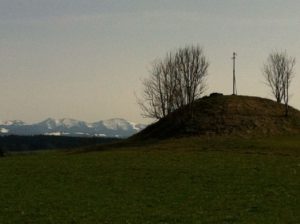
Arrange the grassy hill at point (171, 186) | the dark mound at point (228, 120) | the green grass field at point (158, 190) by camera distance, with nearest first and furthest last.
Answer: the green grass field at point (158, 190) → the grassy hill at point (171, 186) → the dark mound at point (228, 120)

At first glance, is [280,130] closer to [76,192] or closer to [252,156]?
[252,156]

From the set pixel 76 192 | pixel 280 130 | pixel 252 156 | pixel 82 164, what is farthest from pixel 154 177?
pixel 280 130

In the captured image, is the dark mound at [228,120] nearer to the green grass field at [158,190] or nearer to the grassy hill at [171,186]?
the grassy hill at [171,186]

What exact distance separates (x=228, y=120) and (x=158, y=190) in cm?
5916

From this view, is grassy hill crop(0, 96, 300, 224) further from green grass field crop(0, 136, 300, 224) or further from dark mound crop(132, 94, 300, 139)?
dark mound crop(132, 94, 300, 139)

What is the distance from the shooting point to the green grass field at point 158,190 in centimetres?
2672

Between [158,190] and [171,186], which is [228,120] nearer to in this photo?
[171,186]

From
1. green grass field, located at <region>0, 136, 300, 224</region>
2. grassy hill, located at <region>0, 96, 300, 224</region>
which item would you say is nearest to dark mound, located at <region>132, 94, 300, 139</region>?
grassy hill, located at <region>0, 96, 300, 224</region>

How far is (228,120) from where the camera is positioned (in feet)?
309

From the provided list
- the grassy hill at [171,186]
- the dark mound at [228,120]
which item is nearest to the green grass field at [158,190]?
the grassy hill at [171,186]

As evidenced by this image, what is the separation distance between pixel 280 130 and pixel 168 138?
17.6 metres

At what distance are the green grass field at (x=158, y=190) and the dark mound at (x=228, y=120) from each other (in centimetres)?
2519

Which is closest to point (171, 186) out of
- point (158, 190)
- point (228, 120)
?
point (158, 190)

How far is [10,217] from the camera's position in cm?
2680
